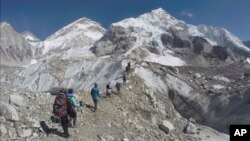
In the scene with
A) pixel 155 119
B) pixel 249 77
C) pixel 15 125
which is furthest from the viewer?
pixel 249 77

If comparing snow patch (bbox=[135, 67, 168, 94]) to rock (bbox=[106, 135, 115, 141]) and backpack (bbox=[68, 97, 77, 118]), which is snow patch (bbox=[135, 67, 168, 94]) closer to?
rock (bbox=[106, 135, 115, 141])

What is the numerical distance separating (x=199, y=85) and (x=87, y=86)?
19.5 metres

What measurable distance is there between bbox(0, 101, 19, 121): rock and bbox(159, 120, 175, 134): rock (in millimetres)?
9528

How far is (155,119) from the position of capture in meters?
26.7

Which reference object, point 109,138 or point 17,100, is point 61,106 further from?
point 109,138

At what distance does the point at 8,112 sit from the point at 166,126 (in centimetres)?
1023

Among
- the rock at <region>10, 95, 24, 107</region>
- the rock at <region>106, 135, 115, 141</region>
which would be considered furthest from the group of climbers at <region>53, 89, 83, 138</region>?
the rock at <region>10, 95, 24, 107</region>

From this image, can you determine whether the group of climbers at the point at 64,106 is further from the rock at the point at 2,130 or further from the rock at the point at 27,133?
the rock at the point at 2,130

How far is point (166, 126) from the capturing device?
25.9 metres

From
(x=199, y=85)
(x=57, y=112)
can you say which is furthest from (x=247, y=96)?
(x=57, y=112)

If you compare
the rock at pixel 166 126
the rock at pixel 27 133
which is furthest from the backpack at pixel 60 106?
the rock at pixel 166 126

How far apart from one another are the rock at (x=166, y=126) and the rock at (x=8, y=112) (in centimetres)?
953

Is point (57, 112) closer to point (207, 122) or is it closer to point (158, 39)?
point (207, 122)

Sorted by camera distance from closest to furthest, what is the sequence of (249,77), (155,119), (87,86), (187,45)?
1. (155,119)
2. (249,77)
3. (87,86)
4. (187,45)
